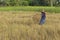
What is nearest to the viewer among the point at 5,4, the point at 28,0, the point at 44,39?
the point at 44,39

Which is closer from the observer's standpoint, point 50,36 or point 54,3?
point 50,36

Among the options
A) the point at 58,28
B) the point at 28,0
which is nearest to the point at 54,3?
the point at 28,0

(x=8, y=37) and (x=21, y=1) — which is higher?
(x=8, y=37)

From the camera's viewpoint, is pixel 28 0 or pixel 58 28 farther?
pixel 28 0

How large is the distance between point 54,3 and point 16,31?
3306 centimetres

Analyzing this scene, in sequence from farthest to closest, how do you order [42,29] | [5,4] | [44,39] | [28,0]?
[28,0] → [5,4] → [42,29] → [44,39]

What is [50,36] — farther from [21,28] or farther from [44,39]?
[21,28]

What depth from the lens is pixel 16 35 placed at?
769cm

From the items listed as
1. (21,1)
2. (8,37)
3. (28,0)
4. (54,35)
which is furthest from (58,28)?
(28,0)

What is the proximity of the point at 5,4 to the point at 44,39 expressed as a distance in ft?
107

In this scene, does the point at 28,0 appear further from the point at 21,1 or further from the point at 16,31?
the point at 16,31

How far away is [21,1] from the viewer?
39.7 m

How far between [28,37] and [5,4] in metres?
32.5

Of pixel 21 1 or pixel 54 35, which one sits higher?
pixel 54 35
